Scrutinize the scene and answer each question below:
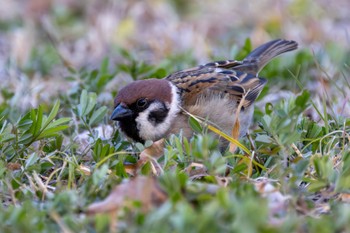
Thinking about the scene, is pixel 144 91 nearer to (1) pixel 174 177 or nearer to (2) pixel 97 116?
(2) pixel 97 116

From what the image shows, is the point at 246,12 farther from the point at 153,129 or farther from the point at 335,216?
the point at 335,216

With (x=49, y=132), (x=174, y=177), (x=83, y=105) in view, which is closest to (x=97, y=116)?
(x=83, y=105)

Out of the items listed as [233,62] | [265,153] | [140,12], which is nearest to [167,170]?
[265,153]

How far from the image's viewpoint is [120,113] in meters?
3.63

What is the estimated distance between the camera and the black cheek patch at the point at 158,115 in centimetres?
379

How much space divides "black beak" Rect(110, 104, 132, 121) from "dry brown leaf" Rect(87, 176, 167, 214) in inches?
40.6

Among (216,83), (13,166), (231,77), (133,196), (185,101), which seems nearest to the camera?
(133,196)

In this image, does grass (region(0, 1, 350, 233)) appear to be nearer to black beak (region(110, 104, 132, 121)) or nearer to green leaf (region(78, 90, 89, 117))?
green leaf (region(78, 90, 89, 117))

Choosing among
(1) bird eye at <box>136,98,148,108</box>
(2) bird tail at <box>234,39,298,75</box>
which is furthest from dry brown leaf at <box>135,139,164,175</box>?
(2) bird tail at <box>234,39,298,75</box>

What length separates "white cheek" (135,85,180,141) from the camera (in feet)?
12.2

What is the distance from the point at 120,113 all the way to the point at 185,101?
1.50 ft

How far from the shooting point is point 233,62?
14.9 feet

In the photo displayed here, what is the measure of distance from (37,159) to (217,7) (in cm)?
469

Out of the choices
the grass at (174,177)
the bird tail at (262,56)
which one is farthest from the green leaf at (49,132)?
the bird tail at (262,56)
